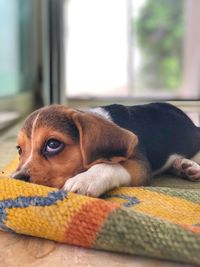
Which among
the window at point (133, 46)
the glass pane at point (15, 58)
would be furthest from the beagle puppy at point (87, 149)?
the window at point (133, 46)

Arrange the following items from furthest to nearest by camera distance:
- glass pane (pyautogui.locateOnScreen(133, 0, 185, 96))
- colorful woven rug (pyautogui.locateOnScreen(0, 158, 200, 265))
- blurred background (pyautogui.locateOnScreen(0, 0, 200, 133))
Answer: glass pane (pyautogui.locateOnScreen(133, 0, 185, 96)) → blurred background (pyautogui.locateOnScreen(0, 0, 200, 133)) → colorful woven rug (pyautogui.locateOnScreen(0, 158, 200, 265))

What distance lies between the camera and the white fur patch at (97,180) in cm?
65

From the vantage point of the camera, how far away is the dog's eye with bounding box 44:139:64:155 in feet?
2.27

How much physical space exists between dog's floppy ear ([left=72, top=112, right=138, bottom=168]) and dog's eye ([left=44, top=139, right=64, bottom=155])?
0.03m

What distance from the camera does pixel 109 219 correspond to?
1.87ft

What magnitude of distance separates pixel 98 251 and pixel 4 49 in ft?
4.65

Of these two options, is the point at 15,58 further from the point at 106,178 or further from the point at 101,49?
the point at 101,49

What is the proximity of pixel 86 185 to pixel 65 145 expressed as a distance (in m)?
0.08

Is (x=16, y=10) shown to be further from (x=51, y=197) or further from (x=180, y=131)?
(x=51, y=197)

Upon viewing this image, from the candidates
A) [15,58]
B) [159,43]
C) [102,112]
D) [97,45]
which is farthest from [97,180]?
[159,43]

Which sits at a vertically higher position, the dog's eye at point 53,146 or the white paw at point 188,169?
the dog's eye at point 53,146

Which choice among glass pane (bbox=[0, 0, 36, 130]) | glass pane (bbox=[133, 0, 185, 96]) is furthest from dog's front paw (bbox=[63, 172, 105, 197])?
glass pane (bbox=[133, 0, 185, 96])

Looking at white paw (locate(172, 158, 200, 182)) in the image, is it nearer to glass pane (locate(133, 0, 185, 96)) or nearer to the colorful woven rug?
the colorful woven rug

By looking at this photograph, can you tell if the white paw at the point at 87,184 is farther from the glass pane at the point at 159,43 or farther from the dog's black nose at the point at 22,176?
the glass pane at the point at 159,43
